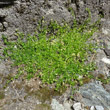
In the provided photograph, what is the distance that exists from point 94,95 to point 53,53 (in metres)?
1.39

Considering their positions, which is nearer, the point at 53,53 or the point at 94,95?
the point at 94,95

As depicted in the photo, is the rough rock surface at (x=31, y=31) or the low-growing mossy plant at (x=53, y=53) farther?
the low-growing mossy plant at (x=53, y=53)

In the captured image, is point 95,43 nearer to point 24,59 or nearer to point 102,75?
point 102,75

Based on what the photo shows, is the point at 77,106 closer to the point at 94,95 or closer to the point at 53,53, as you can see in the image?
the point at 94,95

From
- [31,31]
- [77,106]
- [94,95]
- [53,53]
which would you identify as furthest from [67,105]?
[31,31]

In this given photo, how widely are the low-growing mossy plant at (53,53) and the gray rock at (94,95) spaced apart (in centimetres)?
29

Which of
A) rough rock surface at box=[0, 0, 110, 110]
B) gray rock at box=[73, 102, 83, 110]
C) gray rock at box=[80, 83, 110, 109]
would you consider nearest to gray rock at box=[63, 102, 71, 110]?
rough rock surface at box=[0, 0, 110, 110]

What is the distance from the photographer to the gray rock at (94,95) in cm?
311

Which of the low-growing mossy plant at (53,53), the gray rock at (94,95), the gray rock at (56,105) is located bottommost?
the gray rock at (56,105)

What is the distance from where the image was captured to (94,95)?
321 centimetres

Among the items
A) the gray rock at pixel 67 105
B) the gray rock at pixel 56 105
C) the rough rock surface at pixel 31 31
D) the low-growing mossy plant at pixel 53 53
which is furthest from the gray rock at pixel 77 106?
the low-growing mossy plant at pixel 53 53

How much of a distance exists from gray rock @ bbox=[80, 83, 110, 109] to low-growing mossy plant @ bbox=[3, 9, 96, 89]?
0.94 ft

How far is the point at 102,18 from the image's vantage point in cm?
486

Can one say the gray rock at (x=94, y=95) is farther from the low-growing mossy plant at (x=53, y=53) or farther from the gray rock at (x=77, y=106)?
the low-growing mossy plant at (x=53, y=53)
